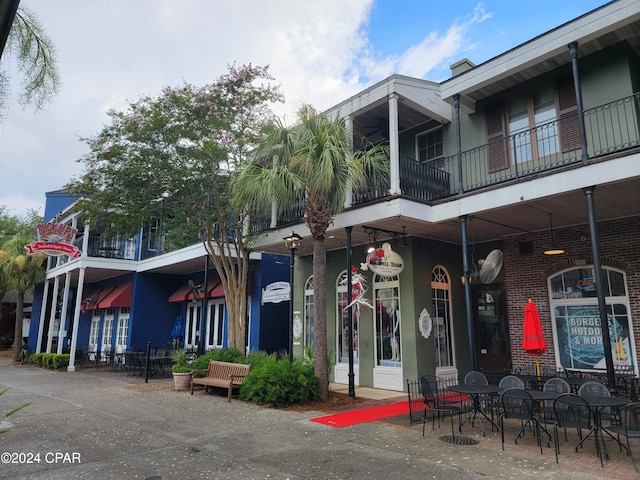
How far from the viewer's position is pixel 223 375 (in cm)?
1109

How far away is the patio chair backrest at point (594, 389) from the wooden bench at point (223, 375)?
22.7 feet

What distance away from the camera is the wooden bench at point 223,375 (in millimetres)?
10273

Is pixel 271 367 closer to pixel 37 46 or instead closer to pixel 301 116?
pixel 301 116

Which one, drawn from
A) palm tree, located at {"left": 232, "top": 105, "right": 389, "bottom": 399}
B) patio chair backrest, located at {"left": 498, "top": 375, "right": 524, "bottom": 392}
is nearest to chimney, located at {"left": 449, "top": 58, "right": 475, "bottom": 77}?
palm tree, located at {"left": 232, "top": 105, "right": 389, "bottom": 399}

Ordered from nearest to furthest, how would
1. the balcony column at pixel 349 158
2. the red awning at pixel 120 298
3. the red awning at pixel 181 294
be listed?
the balcony column at pixel 349 158 → the red awning at pixel 181 294 → the red awning at pixel 120 298

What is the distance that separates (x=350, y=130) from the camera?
11.1 m

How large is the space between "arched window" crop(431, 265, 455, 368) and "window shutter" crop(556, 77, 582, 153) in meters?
4.43

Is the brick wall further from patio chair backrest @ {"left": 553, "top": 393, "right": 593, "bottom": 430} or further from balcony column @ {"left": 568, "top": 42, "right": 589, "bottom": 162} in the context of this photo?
patio chair backrest @ {"left": 553, "top": 393, "right": 593, "bottom": 430}

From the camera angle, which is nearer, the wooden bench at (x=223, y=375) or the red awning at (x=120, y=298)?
the wooden bench at (x=223, y=375)

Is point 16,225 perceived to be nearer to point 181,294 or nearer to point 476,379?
point 181,294

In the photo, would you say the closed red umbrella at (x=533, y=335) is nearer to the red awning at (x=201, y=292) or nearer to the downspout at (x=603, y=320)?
the downspout at (x=603, y=320)

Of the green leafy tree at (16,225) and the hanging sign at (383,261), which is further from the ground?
the green leafy tree at (16,225)

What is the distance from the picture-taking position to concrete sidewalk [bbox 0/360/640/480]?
5223 mm

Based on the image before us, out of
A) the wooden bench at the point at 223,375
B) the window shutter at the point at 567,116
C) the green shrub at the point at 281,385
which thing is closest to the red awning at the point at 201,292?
the wooden bench at the point at 223,375
